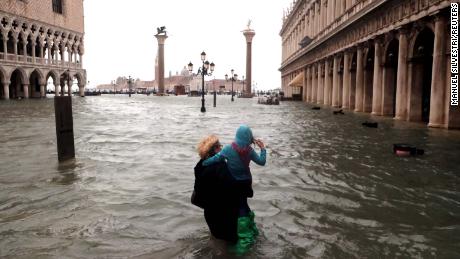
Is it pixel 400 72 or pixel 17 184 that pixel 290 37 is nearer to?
pixel 400 72

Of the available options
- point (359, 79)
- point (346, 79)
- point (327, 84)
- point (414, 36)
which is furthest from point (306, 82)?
point (414, 36)

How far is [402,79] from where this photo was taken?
19641 mm

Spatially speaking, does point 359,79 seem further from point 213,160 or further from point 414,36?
point 213,160

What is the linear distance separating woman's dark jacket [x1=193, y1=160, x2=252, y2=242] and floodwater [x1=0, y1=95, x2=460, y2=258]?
0.90 ft

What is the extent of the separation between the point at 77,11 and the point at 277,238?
64198mm

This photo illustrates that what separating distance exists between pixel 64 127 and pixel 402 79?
15.7 metres

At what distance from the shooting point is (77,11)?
203 feet

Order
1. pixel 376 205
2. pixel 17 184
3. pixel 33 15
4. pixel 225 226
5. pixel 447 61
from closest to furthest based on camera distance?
pixel 225 226, pixel 376 205, pixel 17 184, pixel 447 61, pixel 33 15

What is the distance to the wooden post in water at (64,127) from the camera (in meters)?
9.12

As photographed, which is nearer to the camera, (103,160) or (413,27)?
(103,160)

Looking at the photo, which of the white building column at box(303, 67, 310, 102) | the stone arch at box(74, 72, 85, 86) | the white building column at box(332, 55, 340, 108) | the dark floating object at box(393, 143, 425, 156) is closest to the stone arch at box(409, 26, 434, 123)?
the dark floating object at box(393, 143, 425, 156)

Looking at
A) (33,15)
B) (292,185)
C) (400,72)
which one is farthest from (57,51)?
(292,185)

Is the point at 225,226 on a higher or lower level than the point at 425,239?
higher


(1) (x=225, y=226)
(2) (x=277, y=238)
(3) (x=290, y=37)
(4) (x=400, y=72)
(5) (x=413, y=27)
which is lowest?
(2) (x=277, y=238)
